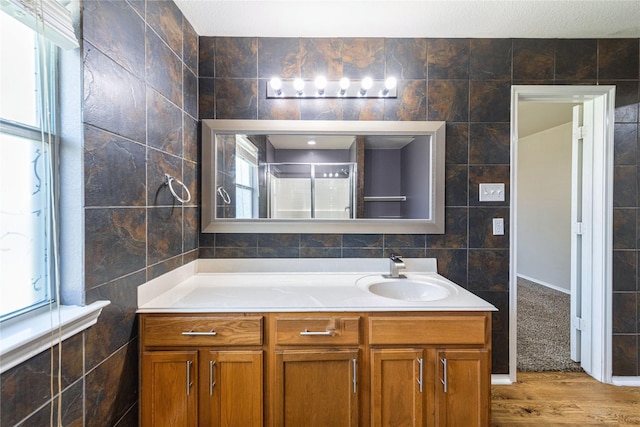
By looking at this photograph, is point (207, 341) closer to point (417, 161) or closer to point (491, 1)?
point (417, 161)

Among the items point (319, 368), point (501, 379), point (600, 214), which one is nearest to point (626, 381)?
point (501, 379)

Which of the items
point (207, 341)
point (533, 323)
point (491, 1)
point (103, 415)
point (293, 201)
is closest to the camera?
point (103, 415)

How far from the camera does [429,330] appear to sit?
1.19 metres

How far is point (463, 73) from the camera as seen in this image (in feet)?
5.73

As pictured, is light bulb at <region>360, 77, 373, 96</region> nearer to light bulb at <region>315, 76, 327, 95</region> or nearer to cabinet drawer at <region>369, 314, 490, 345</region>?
light bulb at <region>315, 76, 327, 95</region>

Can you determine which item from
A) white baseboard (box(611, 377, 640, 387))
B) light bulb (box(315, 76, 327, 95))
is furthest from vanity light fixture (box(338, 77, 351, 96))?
white baseboard (box(611, 377, 640, 387))

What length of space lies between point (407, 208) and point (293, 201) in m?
0.75

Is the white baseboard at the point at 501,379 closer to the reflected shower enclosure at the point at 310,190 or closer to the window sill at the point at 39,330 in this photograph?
the reflected shower enclosure at the point at 310,190

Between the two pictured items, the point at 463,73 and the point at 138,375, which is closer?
the point at 138,375

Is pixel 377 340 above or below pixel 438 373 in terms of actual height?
above

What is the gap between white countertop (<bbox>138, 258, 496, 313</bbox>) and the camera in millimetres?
1200

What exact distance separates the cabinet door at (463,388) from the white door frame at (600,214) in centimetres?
78

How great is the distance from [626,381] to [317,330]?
2218 millimetres

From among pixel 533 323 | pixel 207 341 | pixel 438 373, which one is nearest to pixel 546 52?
pixel 438 373
